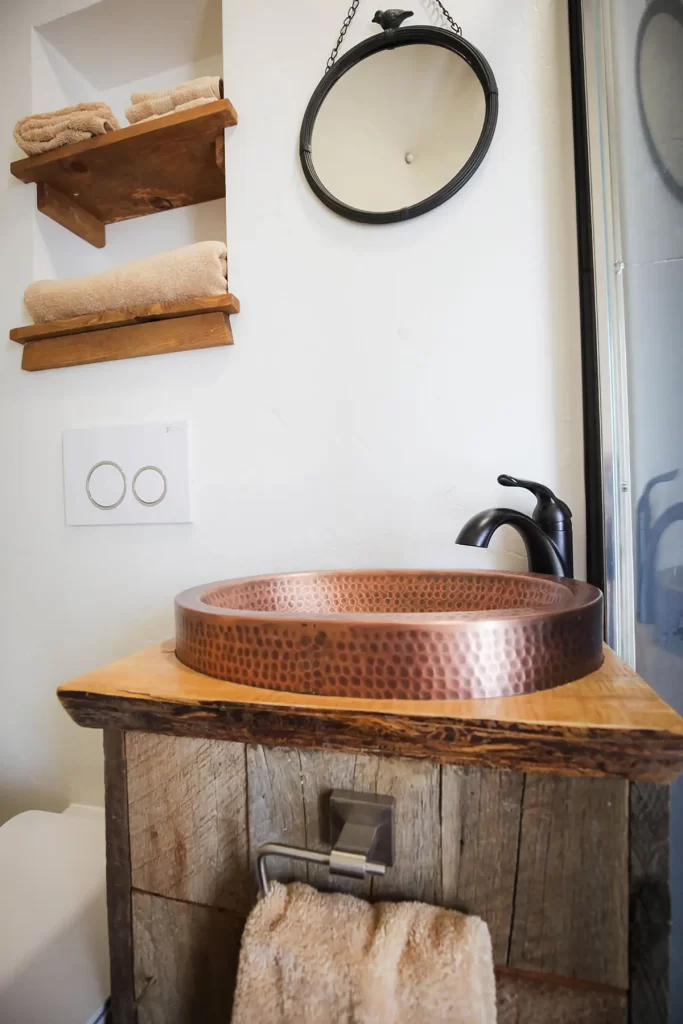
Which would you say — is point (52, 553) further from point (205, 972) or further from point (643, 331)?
point (643, 331)

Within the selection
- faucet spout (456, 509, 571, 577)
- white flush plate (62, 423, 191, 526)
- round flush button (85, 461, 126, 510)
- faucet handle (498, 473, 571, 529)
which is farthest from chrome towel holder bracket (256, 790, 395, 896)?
round flush button (85, 461, 126, 510)

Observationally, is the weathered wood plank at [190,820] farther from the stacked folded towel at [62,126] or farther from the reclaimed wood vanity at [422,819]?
the stacked folded towel at [62,126]

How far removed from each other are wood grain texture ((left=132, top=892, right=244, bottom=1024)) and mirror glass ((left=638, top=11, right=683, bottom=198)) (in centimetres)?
96

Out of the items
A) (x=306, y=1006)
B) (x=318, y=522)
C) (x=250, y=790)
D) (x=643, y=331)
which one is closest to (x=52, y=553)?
(x=318, y=522)

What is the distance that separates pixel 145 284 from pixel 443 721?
38.2 inches

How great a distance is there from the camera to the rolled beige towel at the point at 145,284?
954 mm

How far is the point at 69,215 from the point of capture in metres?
1.18

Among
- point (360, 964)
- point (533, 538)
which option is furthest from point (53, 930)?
point (533, 538)

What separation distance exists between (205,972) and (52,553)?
0.90 metres

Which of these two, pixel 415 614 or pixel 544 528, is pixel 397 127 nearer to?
pixel 544 528

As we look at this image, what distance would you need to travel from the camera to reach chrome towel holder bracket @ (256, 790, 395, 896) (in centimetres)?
41

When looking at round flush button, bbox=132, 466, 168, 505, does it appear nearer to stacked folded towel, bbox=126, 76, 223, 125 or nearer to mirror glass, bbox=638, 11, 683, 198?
stacked folded towel, bbox=126, 76, 223, 125

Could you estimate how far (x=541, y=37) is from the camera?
835mm

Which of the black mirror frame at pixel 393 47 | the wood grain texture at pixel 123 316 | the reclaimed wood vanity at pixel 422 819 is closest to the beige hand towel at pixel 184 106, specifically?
the black mirror frame at pixel 393 47
